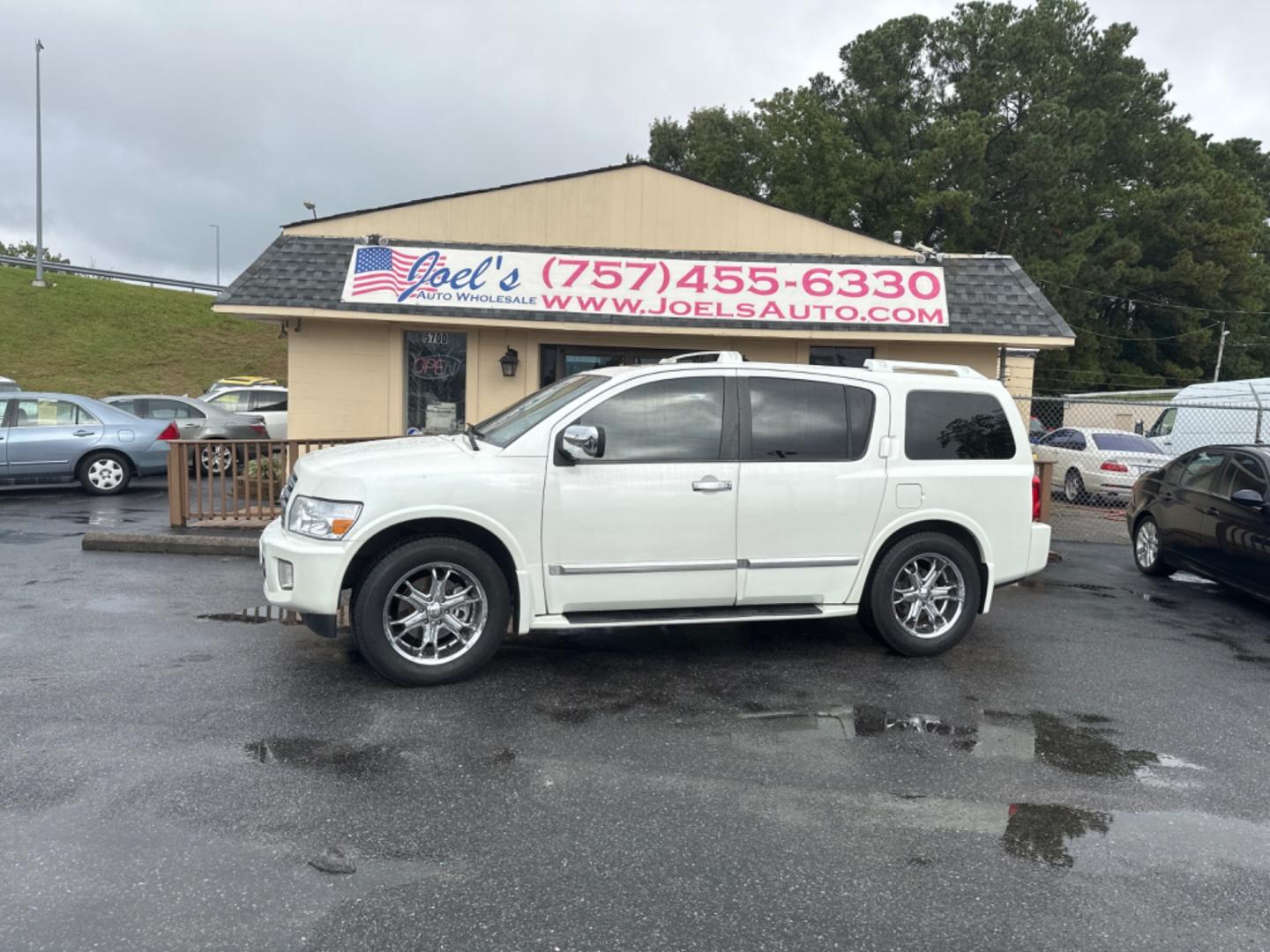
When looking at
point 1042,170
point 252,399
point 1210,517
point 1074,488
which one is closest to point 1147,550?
point 1210,517

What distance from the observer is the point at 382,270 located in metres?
11.5

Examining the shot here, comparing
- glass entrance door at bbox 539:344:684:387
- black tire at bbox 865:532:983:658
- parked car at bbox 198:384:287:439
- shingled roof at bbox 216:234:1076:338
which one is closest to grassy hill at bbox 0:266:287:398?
parked car at bbox 198:384:287:439

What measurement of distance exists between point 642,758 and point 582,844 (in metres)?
0.85

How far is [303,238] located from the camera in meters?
12.2

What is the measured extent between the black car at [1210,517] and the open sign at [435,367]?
839 centimetres

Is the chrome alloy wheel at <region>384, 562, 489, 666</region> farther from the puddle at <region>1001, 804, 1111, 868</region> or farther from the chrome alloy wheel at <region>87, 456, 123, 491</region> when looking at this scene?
the chrome alloy wheel at <region>87, 456, 123, 491</region>

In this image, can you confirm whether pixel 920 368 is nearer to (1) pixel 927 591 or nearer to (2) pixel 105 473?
(1) pixel 927 591

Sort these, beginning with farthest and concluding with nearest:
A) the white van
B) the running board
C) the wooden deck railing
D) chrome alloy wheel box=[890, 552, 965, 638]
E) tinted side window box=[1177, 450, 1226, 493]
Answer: the white van → the wooden deck railing → tinted side window box=[1177, 450, 1226, 493] → chrome alloy wheel box=[890, 552, 965, 638] → the running board

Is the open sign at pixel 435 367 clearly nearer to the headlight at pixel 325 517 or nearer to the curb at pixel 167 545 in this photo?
the curb at pixel 167 545

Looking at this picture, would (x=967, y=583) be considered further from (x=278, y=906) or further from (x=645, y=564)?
(x=278, y=906)

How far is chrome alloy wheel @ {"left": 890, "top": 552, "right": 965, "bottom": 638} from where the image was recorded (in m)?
5.96

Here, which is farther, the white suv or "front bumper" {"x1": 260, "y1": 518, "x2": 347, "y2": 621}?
the white suv

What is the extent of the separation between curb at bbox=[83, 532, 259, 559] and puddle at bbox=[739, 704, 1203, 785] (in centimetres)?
609

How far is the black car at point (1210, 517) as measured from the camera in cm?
750
